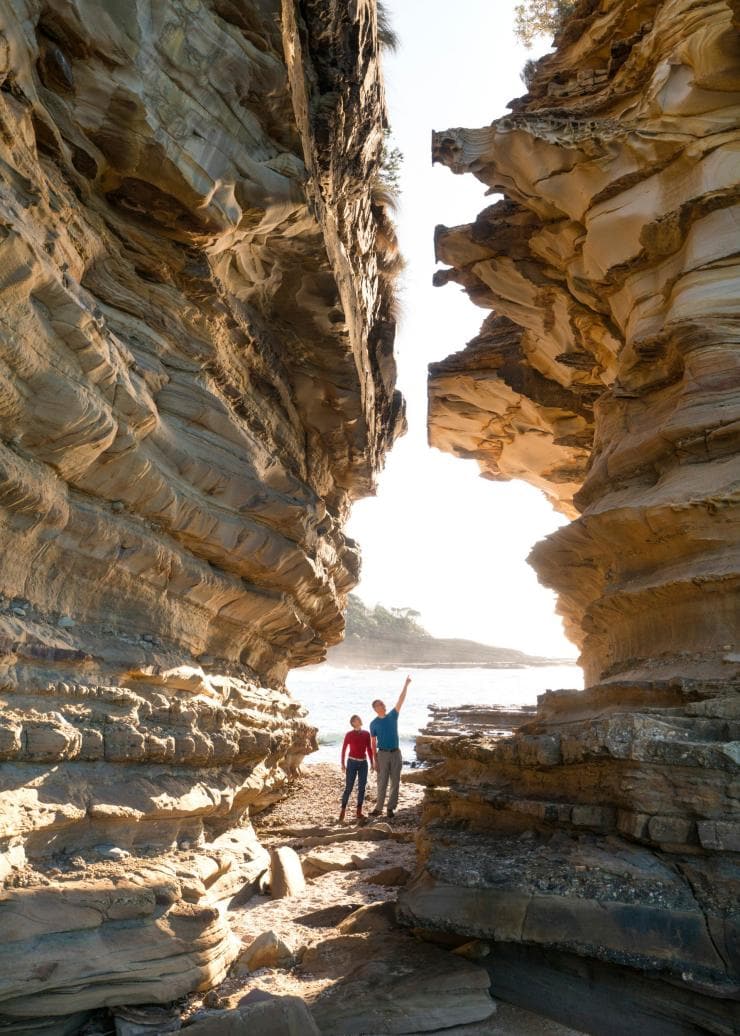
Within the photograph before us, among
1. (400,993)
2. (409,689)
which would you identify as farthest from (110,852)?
(409,689)

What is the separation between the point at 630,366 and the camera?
8.27 metres

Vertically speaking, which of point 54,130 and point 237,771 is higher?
Answer: point 54,130

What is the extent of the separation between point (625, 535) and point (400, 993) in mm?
4600

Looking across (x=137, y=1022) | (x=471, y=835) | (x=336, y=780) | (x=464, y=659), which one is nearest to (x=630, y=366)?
(x=471, y=835)

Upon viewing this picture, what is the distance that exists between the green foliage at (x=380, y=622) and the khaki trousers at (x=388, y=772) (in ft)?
203

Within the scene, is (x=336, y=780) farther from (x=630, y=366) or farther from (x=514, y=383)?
(x=630, y=366)

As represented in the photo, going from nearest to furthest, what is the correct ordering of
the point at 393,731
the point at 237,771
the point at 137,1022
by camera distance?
the point at 137,1022 < the point at 237,771 < the point at 393,731

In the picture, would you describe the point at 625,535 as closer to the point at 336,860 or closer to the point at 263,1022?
the point at 336,860

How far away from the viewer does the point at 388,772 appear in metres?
11.1

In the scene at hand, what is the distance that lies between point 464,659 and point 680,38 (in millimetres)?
72061

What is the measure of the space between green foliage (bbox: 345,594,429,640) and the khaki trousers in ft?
203

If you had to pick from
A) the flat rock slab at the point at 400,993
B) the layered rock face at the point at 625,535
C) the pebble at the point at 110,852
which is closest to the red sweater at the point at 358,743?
the layered rock face at the point at 625,535

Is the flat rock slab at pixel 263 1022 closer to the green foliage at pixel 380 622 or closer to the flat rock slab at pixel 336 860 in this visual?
the flat rock slab at pixel 336 860

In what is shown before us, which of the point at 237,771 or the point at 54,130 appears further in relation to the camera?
the point at 237,771
